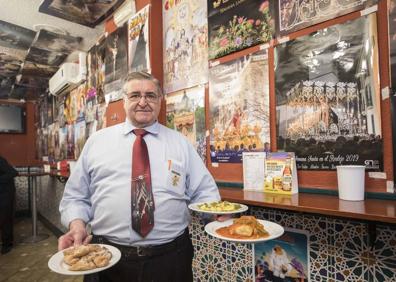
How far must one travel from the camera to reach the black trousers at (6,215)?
13.5 feet

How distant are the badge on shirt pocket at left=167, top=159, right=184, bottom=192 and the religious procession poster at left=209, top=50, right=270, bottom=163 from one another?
0.51 meters

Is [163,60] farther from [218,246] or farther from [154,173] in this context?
[218,246]

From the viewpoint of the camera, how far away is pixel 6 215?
425 centimetres

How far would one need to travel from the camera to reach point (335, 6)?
4.71 feet

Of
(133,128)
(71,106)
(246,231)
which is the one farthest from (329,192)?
(71,106)

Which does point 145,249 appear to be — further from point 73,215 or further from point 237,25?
point 237,25

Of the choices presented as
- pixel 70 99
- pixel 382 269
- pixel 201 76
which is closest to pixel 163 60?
pixel 201 76

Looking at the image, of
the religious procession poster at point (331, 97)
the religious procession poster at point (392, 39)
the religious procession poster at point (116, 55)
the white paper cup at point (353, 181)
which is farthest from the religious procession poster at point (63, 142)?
the religious procession poster at point (392, 39)

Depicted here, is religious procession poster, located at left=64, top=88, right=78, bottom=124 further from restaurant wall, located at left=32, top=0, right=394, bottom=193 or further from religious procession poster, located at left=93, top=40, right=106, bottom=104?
restaurant wall, located at left=32, top=0, right=394, bottom=193

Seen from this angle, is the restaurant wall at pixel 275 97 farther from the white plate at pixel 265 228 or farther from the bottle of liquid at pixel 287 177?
the white plate at pixel 265 228

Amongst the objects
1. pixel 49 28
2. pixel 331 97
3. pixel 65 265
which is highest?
pixel 49 28

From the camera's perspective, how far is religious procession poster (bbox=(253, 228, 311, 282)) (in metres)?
1.53

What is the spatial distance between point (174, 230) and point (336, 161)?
88 cm

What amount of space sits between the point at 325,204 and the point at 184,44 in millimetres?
1666
